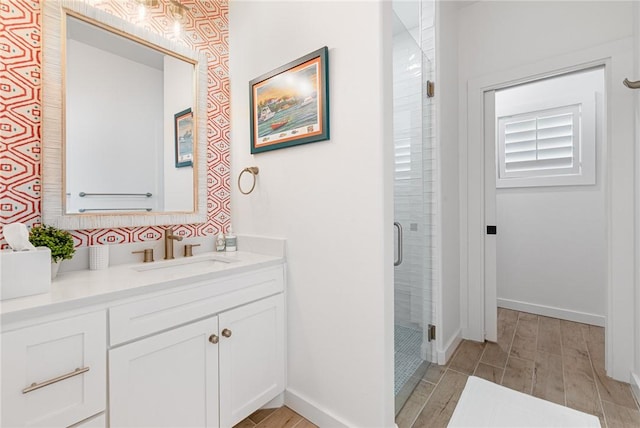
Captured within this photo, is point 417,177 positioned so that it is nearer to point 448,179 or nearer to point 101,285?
point 448,179

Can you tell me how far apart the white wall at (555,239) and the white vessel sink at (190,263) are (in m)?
2.78

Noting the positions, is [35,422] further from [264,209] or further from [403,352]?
[403,352]

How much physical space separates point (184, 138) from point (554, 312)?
3.58 metres

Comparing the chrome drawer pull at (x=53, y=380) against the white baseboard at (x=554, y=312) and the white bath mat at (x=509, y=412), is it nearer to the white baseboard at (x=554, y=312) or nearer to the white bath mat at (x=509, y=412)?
the white bath mat at (x=509, y=412)

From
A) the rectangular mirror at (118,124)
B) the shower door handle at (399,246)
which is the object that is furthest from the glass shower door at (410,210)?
the rectangular mirror at (118,124)

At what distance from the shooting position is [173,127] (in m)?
1.69

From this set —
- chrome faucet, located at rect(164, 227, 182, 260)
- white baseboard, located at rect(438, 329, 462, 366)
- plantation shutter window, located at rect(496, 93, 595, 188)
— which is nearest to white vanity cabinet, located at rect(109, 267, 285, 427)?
chrome faucet, located at rect(164, 227, 182, 260)

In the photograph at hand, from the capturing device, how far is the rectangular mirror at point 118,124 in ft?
4.24

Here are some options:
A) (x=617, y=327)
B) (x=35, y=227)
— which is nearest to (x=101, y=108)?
(x=35, y=227)

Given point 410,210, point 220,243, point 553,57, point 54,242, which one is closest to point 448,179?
point 410,210

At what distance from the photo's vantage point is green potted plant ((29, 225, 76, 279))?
114 cm

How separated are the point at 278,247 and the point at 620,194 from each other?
211 cm

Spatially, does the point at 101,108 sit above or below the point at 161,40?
below

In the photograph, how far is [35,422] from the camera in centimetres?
85
